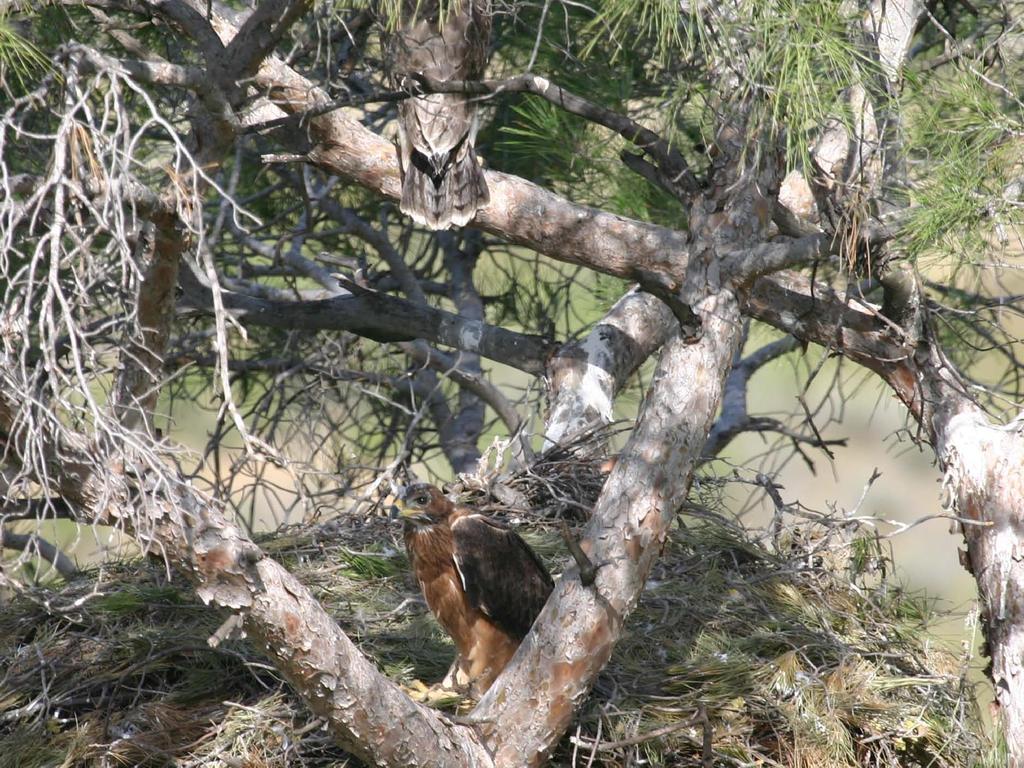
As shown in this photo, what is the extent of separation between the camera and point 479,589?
3.09m

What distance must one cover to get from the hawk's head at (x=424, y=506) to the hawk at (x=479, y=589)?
0.04m

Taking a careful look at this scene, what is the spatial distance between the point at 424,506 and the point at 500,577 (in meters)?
0.33

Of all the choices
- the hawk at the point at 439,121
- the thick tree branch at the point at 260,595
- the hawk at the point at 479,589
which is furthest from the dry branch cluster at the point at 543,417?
the hawk at the point at 479,589

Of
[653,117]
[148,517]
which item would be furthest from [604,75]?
[148,517]

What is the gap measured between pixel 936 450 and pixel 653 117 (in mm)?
1921

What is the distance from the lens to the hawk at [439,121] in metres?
3.53

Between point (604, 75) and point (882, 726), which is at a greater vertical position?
point (604, 75)

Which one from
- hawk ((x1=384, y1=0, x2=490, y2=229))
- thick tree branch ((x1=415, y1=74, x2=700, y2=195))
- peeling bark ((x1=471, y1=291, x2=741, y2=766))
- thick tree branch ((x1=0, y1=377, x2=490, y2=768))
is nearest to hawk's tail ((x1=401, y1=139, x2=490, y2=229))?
hawk ((x1=384, y1=0, x2=490, y2=229))

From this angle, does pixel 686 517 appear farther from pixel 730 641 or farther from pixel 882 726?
pixel 882 726

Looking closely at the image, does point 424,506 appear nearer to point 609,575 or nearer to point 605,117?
point 609,575

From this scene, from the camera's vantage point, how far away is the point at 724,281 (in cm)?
254

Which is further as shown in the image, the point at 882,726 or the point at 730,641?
the point at 730,641

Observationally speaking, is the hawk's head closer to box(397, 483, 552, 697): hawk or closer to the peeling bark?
box(397, 483, 552, 697): hawk

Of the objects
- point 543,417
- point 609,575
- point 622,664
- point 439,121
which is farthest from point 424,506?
point 439,121
